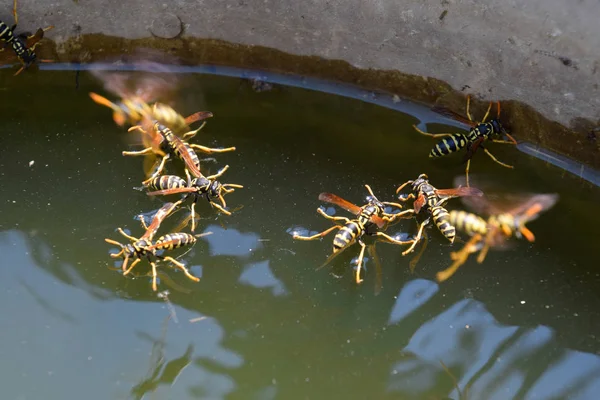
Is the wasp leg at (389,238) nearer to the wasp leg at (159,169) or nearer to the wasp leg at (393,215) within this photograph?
the wasp leg at (393,215)

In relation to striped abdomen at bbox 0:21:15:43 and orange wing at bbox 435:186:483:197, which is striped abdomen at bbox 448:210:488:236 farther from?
striped abdomen at bbox 0:21:15:43

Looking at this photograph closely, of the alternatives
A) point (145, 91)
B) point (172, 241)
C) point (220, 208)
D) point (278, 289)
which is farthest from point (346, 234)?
point (145, 91)

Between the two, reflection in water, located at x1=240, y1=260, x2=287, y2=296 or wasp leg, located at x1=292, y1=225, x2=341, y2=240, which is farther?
wasp leg, located at x1=292, y1=225, x2=341, y2=240

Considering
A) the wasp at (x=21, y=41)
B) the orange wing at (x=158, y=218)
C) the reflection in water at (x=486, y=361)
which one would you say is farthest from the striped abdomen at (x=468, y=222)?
the wasp at (x=21, y=41)

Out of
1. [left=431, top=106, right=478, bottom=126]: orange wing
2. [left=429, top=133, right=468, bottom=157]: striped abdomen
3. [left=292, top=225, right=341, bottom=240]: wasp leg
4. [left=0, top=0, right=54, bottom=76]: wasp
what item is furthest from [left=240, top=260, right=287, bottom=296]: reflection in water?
[left=0, top=0, right=54, bottom=76]: wasp

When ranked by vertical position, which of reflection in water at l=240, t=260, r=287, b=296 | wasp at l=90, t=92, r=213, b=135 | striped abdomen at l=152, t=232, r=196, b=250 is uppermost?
wasp at l=90, t=92, r=213, b=135

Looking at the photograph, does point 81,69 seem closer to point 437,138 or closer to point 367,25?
point 367,25

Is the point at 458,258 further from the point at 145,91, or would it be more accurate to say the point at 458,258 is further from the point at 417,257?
the point at 145,91

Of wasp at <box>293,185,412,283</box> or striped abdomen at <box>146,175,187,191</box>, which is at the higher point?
wasp at <box>293,185,412,283</box>
